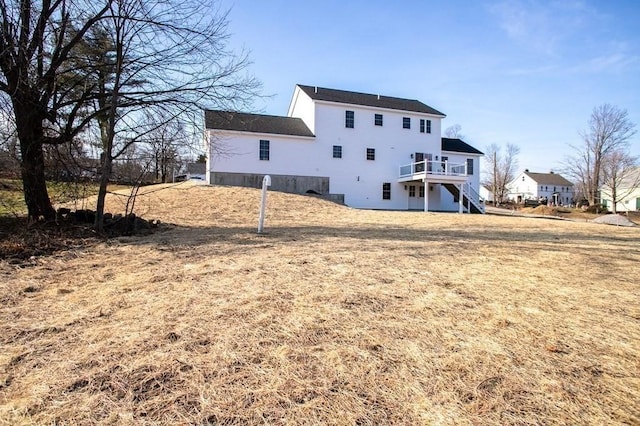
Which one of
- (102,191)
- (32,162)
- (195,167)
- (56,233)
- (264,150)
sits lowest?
(56,233)

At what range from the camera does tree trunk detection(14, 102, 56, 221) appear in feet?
24.8

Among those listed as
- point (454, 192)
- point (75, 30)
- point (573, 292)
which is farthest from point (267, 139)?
point (573, 292)

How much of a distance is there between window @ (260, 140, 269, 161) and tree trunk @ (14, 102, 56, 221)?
1553 cm

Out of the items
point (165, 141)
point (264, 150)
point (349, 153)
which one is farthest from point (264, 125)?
point (165, 141)

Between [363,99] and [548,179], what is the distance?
6404 centimetres

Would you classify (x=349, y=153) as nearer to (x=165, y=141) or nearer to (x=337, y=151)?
(x=337, y=151)

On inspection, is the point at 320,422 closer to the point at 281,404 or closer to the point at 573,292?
the point at 281,404

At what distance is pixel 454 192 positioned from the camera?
84.1ft

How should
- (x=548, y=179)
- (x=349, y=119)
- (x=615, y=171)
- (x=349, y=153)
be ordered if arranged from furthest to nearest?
(x=548, y=179) → (x=615, y=171) → (x=349, y=119) → (x=349, y=153)

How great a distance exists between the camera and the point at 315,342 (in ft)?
9.39

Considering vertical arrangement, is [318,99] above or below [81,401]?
above

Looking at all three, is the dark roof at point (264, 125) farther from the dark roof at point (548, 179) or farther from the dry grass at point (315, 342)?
the dark roof at point (548, 179)

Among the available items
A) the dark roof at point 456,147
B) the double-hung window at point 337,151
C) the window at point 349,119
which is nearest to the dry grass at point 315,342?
the double-hung window at point 337,151

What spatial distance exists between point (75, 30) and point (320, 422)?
384 inches
